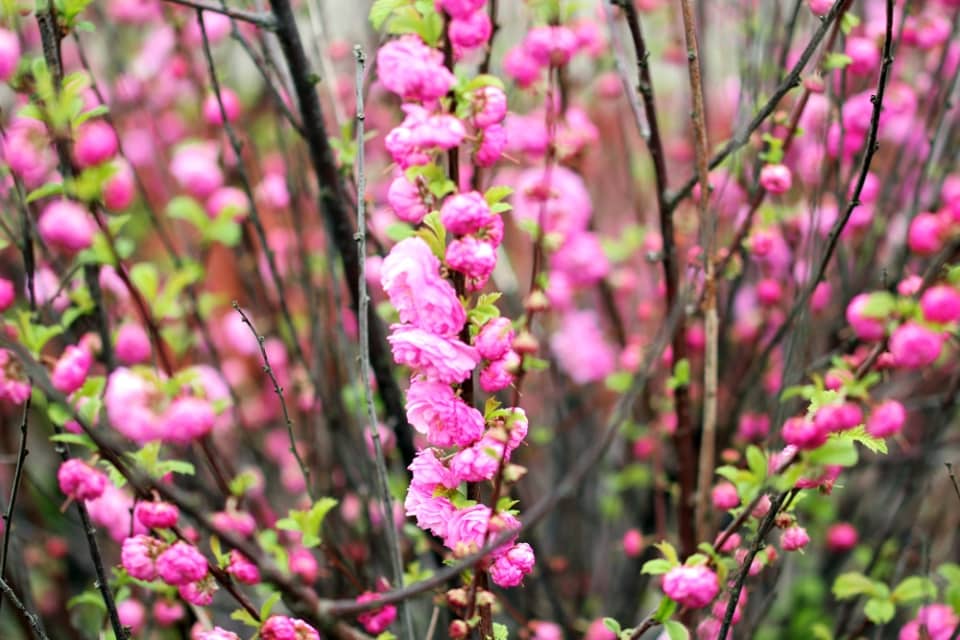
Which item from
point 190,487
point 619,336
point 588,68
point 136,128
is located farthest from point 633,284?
point 136,128

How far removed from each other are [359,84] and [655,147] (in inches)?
18.3

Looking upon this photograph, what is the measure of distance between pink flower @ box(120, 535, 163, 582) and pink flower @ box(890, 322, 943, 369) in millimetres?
738

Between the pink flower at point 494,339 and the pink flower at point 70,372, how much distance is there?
0.47 m

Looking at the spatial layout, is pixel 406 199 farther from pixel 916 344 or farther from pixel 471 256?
pixel 916 344

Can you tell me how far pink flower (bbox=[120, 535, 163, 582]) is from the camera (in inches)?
37.3

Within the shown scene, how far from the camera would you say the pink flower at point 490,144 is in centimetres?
89

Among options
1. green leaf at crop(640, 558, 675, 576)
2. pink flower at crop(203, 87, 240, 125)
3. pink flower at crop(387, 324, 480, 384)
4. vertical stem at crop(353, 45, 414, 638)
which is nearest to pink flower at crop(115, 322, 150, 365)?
pink flower at crop(203, 87, 240, 125)

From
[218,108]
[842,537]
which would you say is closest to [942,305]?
[842,537]

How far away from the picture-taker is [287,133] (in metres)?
1.96

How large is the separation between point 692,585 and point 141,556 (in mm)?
550

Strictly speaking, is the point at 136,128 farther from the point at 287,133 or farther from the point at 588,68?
the point at 588,68

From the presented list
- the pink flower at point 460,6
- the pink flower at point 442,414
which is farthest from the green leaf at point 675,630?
the pink flower at point 460,6

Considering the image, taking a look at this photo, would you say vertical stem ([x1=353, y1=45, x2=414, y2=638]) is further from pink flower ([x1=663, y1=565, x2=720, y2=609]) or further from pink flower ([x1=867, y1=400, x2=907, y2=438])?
pink flower ([x1=867, y1=400, x2=907, y2=438])

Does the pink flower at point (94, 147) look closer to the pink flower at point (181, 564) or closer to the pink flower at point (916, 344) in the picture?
the pink flower at point (181, 564)
